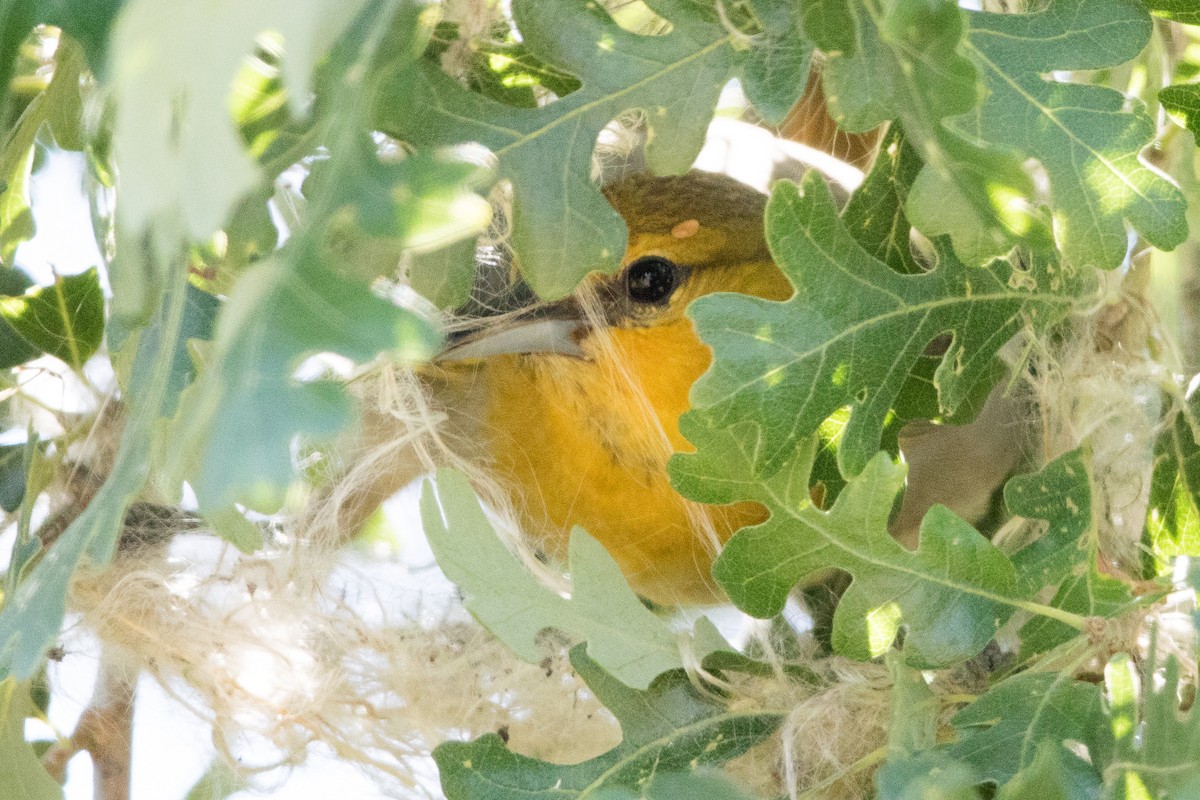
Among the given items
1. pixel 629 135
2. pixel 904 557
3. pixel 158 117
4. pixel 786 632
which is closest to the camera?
pixel 158 117

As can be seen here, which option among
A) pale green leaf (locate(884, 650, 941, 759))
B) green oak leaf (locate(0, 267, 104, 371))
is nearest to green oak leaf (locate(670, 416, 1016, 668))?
pale green leaf (locate(884, 650, 941, 759))

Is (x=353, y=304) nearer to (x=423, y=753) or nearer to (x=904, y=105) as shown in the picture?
(x=904, y=105)

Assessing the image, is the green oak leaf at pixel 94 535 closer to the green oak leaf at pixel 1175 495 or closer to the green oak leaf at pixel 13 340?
the green oak leaf at pixel 13 340

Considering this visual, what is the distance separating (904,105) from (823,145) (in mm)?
778

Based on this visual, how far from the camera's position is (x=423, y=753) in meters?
1.15

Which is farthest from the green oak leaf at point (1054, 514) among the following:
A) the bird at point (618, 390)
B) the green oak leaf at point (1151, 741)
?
the bird at point (618, 390)

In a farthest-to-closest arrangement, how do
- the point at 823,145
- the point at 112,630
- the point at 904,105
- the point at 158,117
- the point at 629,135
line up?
1. the point at 823,145
2. the point at 629,135
3. the point at 112,630
4. the point at 904,105
5. the point at 158,117

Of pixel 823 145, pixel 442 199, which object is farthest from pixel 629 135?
pixel 442 199

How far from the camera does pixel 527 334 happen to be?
1.25 metres

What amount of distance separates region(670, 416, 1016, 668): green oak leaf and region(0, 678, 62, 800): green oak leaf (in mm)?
556

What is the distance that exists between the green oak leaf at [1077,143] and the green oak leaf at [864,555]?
0.17 metres

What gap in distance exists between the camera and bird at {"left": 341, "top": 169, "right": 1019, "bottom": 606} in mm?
1208

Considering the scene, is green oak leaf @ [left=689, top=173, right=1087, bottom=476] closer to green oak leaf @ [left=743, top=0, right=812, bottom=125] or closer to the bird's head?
green oak leaf @ [left=743, top=0, right=812, bottom=125]

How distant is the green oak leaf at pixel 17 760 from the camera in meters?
0.96
